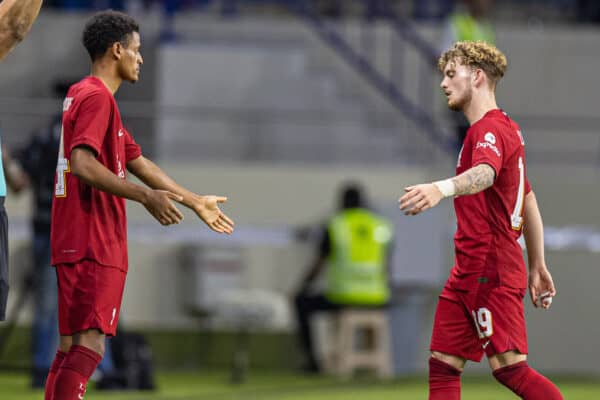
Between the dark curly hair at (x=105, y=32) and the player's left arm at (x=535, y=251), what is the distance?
196cm

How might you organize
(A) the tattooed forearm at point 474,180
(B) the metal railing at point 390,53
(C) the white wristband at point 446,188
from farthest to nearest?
(B) the metal railing at point 390,53
(A) the tattooed forearm at point 474,180
(C) the white wristband at point 446,188

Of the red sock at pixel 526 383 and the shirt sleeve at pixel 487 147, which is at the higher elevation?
the shirt sleeve at pixel 487 147

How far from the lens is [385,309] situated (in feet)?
42.6

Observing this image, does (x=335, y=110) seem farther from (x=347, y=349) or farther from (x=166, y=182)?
(x=166, y=182)

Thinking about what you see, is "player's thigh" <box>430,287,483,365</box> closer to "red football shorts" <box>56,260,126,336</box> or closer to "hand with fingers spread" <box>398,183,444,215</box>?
"hand with fingers spread" <box>398,183,444,215</box>

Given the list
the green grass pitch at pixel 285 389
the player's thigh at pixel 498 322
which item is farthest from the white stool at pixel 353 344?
the player's thigh at pixel 498 322

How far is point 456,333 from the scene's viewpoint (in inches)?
254

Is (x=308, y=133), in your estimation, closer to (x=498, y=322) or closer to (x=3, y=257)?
(x=498, y=322)

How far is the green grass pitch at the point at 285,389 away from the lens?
35.1 feet

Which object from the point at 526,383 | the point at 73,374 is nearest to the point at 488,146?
Result: the point at 526,383

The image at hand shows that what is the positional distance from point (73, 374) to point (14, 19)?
1.60 meters

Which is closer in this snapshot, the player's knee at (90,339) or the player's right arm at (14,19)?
the player's right arm at (14,19)

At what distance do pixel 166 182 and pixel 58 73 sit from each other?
32.6 feet

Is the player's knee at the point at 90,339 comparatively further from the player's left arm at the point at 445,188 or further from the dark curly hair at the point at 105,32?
the player's left arm at the point at 445,188
